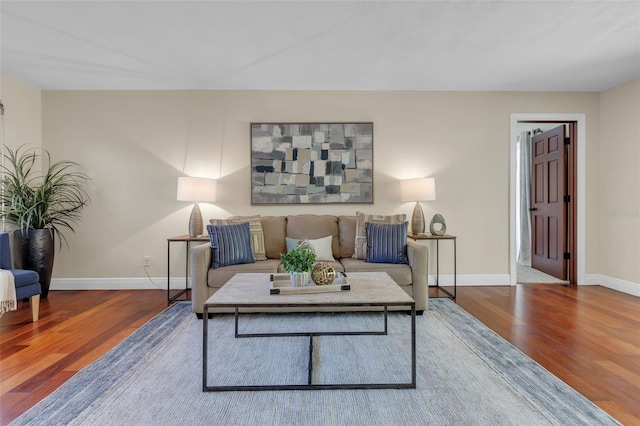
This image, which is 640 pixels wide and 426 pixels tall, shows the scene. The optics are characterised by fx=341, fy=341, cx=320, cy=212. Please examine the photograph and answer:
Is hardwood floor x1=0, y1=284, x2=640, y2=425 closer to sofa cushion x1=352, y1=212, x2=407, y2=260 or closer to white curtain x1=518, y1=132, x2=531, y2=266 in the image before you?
sofa cushion x1=352, y1=212, x2=407, y2=260

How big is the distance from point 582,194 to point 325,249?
338 centimetres

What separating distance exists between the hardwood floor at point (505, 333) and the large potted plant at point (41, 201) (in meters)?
0.52

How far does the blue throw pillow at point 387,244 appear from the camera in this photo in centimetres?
325

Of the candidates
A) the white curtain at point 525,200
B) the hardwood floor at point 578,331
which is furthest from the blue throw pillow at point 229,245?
the white curtain at point 525,200

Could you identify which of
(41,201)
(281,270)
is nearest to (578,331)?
(281,270)

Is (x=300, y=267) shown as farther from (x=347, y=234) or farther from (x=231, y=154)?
(x=231, y=154)

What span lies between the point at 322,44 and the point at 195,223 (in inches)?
88.6

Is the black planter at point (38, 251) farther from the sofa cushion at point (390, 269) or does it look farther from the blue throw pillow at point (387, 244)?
the blue throw pillow at point (387, 244)

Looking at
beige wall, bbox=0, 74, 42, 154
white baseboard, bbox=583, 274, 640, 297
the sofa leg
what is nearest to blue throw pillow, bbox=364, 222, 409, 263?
white baseboard, bbox=583, 274, 640, 297

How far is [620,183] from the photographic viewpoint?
4.04 m

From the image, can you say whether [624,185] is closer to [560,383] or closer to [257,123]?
[560,383]

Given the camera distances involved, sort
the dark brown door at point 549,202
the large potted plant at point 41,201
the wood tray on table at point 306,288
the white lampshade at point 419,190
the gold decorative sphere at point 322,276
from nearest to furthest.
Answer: the wood tray on table at point 306,288 < the gold decorative sphere at point 322,276 < the large potted plant at point 41,201 < the white lampshade at point 419,190 < the dark brown door at point 549,202

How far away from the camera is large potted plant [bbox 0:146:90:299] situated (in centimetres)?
353

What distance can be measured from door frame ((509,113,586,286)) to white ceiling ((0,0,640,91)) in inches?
14.2
